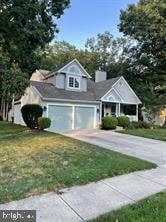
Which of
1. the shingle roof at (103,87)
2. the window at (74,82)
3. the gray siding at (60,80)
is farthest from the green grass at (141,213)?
the window at (74,82)

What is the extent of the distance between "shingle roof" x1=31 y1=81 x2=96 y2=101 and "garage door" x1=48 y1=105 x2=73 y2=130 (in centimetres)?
88

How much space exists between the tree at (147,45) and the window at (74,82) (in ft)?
24.8

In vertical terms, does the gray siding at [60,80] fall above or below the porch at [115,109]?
above

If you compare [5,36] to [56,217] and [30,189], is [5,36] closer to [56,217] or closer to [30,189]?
[30,189]

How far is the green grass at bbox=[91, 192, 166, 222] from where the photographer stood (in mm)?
4513

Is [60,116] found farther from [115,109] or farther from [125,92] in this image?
[125,92]

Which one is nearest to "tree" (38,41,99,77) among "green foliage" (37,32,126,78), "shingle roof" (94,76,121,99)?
"green foliage" (37,32,126,78)

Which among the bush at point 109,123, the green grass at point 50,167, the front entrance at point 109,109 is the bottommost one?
the green grass at point 50,167

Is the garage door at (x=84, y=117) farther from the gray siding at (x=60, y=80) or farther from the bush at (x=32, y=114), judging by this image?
the bush at (x=32, y=114)

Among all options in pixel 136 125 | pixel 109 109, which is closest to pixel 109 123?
pixel 136 125

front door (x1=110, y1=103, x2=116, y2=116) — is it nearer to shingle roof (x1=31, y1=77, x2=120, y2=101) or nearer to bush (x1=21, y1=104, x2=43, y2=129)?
shingle roof (x1=31, y1=77, x2=120, y2=101)

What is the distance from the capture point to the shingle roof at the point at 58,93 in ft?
75.7

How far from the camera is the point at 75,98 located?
24094mm

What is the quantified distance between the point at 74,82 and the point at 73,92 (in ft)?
3.78
